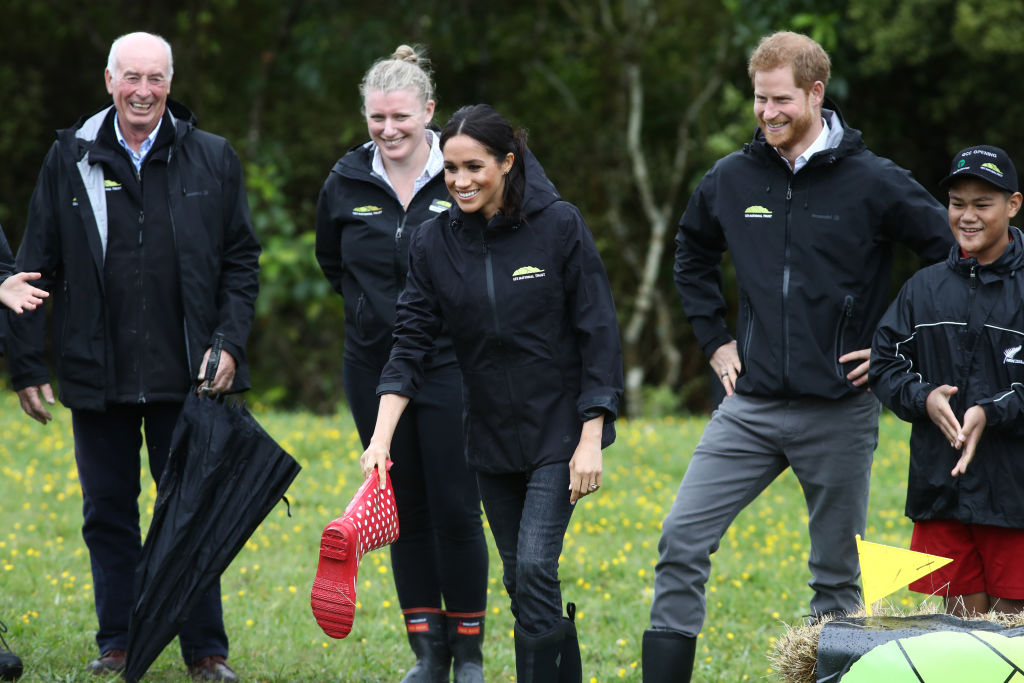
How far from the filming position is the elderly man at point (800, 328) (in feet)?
13.2

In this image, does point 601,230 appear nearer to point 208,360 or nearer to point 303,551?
point 303,551

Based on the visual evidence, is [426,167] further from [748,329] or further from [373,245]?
[748,329]

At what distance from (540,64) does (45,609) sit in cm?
1168

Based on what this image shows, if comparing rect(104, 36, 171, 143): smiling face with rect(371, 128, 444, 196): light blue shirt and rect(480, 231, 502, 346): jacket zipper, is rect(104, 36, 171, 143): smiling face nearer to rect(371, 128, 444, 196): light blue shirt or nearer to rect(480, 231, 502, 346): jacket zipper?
rect(371, 128, 444, 196): light blue shirt

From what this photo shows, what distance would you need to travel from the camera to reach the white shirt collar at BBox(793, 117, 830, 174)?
4.08 meters

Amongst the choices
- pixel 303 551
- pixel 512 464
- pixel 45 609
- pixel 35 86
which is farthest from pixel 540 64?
pixel 512 464

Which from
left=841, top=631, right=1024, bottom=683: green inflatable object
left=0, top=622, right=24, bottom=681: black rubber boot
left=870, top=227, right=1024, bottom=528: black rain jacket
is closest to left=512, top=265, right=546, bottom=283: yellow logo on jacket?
left=870, top=227, right=1024, bottom=528: black rain jacket

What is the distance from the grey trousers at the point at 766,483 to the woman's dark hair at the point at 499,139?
1.12 metres

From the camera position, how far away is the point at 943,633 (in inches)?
126

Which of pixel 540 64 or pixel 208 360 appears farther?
pixel 540 64

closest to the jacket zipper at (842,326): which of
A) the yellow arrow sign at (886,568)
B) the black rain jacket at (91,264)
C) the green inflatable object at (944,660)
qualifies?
the yellow arrow sign at (886,568)

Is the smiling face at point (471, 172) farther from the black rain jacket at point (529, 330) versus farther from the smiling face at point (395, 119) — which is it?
the smiling face at point (395, 119)

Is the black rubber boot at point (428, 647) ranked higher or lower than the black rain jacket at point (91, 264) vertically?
lower

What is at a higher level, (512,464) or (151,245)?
(151,245)
